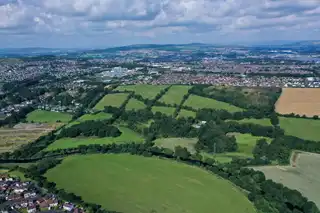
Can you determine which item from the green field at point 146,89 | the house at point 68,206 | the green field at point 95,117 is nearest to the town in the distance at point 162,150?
the house at point 68,206

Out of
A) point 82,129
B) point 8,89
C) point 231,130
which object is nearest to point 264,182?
point 231,130

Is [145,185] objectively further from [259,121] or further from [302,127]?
[302,127]

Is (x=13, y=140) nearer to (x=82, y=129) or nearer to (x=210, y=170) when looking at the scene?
(x=82, y=129)

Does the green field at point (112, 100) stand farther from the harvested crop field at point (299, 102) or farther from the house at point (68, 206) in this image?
the house at point (68, 206)

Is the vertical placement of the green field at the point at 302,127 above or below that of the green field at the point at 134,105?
below

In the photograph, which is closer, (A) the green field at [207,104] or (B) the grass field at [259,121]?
(B) the grass field at [259,121]

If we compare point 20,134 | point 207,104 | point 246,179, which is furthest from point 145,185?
point 207,104
